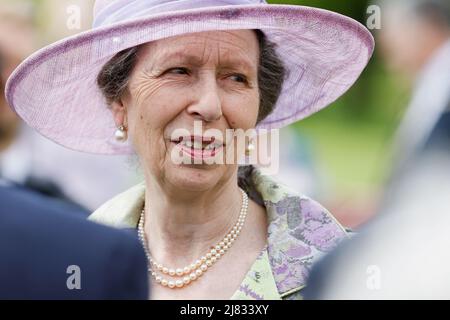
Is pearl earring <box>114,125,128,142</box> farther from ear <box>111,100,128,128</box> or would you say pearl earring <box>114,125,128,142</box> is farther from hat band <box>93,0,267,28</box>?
hat band <box>93,0,267,28</box>

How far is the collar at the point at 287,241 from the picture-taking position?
170cm

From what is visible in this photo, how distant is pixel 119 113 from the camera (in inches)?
76.1

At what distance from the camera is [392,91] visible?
363 centimetres

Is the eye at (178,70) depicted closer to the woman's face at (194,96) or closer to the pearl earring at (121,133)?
the woman's face at (194,96)

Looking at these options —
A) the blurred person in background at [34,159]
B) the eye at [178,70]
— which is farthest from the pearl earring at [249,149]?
the blurred person in background at [34,159]

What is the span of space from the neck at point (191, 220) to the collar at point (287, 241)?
89 mm

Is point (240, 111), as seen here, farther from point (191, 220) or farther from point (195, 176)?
point (191, 220)

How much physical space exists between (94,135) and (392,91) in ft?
5.99

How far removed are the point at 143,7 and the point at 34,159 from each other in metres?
1.16

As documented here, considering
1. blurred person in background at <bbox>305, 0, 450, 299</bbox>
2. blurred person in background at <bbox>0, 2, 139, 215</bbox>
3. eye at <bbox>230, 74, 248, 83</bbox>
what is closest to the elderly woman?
eye at <bbox>230, 74, 248, 83</bbox>

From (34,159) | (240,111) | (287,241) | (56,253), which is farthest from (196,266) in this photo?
(34,159)

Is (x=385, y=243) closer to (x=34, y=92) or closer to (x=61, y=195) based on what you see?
(x=34, y=92)

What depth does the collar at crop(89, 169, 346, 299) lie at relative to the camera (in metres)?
1.70
